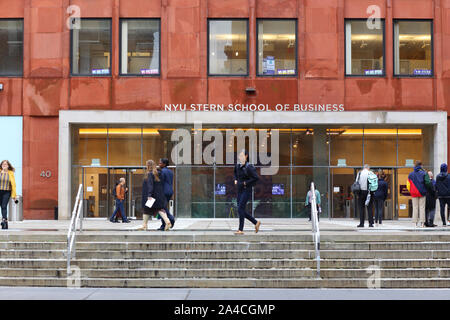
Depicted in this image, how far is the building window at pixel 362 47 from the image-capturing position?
23750mm

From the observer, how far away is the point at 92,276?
10844mm

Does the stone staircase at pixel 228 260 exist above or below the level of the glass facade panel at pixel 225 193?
below

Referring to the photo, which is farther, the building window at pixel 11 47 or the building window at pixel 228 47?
the building window at pixel 228 47

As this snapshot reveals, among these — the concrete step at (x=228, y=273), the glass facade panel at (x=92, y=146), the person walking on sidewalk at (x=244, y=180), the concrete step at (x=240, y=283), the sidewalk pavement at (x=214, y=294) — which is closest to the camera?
the sidewalk pavement at (x=214, y=294)

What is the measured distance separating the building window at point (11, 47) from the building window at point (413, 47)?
14648mm

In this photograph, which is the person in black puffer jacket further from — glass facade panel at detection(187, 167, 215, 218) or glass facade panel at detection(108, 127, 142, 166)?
glass facade panel at detection(108, 127, 142, 166)

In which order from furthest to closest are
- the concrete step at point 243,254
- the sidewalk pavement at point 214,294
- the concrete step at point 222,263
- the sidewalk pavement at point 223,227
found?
1. the sidewalk pavement at point 223,227
2. the concrete step at point 243,254
3. the concrete step at point 222,263
4. the sidewalk pavement at point 214,294

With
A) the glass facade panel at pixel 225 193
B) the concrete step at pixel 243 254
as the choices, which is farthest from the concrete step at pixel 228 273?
the glass facade panel at pixel 225 193

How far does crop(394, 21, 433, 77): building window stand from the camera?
2372cm

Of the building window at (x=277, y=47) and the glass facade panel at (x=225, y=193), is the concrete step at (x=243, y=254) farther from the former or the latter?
the building window at (x=277, y=47)

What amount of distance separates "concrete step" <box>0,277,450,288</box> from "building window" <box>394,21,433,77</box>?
47.7 ft

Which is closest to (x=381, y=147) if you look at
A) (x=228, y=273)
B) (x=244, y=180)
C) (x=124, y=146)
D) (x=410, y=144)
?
(x=410, y=144)

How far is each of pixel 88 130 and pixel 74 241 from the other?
12.9 m

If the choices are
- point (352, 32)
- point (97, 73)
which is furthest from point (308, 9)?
point (97, 73)
